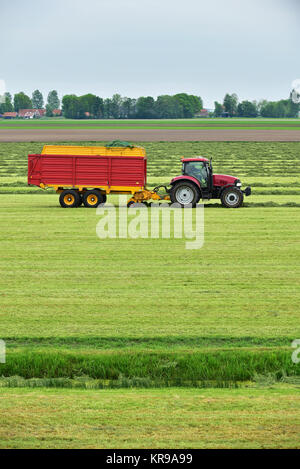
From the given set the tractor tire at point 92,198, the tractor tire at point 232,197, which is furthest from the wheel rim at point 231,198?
the tractor tire at point 92,198

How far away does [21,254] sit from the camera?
59.8ft

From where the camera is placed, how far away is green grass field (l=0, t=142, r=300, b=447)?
26.2 ft

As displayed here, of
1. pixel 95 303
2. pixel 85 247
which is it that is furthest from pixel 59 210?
pixel 95 303

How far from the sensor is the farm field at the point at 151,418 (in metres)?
→ 7.50

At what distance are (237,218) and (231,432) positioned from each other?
1728 cm

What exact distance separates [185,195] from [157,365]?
16.7m

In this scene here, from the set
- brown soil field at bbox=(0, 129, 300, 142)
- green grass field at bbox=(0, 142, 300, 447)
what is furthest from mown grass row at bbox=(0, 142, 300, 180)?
brown soil field at bbox=(0, 129, 300, 142)

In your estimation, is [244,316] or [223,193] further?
[223,193]

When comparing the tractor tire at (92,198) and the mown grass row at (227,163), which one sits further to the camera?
the mown grass row at (227,163)

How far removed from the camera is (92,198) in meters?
27.2

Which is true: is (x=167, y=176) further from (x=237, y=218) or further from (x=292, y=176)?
(x=237, y=218)

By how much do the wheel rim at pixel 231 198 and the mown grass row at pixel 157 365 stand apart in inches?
667

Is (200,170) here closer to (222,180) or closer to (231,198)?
(222,180)

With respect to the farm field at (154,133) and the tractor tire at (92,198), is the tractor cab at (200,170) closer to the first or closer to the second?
the tractor tire at (92,198)
